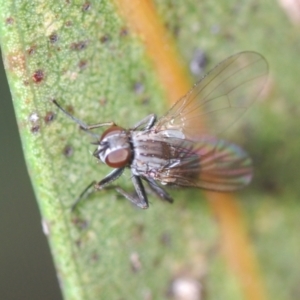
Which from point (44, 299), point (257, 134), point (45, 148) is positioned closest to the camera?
point (45, 148)

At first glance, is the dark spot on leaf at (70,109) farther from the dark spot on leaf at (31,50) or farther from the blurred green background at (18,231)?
the blurred green background at (18,231)

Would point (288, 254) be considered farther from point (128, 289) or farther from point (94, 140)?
point (94, 140)

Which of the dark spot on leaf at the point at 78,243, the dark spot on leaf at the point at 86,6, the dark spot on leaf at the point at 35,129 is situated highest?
the dark spot on leaf at the point at 86,6

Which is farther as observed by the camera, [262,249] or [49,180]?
[262,249]

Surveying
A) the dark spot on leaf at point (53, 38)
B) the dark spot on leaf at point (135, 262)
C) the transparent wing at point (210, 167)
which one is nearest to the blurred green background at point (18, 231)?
the dark spot on leaf at point (53, 38)

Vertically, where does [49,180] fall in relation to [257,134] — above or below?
above

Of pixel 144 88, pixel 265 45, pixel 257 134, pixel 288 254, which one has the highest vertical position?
pixel 144 88

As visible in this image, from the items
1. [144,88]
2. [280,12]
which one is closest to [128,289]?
[144,88]
